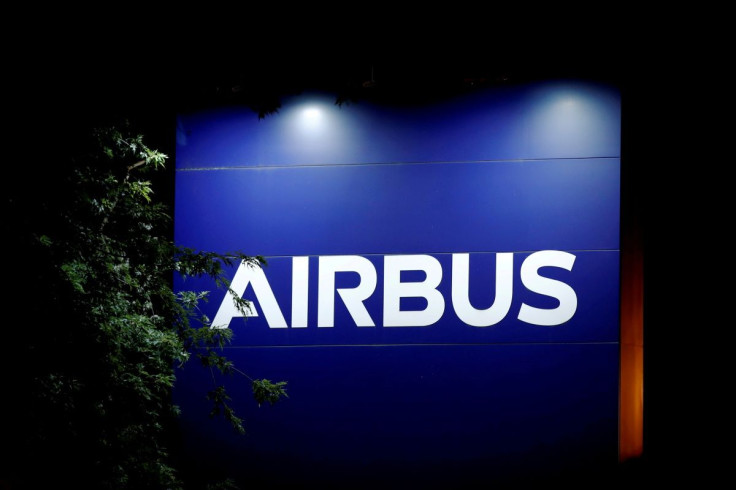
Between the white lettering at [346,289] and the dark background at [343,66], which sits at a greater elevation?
the dark background at [343,66]

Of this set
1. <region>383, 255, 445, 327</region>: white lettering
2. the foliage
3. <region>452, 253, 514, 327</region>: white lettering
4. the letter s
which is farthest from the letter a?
the letter s

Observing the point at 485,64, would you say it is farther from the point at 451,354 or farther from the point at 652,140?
the point at 451,354

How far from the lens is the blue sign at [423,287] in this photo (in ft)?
22.0

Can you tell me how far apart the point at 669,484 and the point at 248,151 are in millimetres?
5611

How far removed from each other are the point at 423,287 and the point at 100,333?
3178 mm

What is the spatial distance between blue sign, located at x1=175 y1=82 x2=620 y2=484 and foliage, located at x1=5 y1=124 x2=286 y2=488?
1.72m

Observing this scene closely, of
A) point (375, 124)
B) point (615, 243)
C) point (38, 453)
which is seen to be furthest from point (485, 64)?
point (38, 453)

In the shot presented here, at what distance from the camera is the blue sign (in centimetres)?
671

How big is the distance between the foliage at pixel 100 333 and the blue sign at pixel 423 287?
172 cm

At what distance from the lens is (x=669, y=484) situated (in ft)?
24.8

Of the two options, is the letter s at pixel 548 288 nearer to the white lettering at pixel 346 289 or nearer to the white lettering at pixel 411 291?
the white lettering at pixel 411 291

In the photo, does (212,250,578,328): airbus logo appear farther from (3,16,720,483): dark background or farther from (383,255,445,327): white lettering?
(3,16,720,483): dark background

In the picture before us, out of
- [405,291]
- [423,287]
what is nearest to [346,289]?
[405,291]

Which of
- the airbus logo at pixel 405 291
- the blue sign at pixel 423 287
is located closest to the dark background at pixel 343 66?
the blue sign at pixel 423 287
